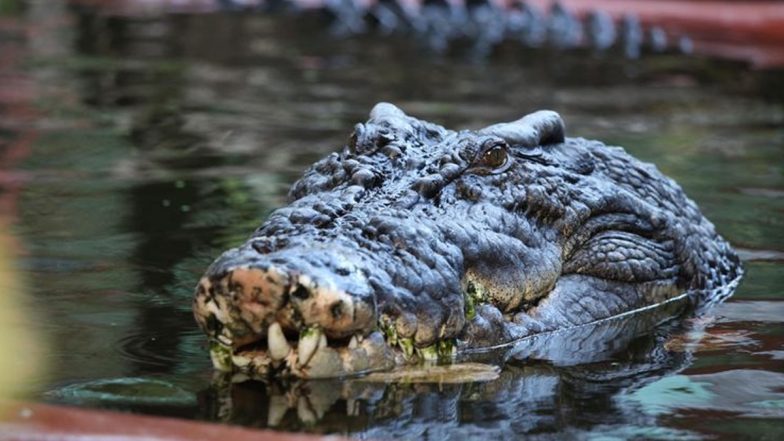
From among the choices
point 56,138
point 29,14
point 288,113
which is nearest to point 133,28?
point 29,14

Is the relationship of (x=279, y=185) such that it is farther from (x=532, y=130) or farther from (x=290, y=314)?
(x=290, y=314)

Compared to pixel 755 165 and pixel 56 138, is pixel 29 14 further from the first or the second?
pixel 755 165

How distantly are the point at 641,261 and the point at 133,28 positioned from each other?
11497mm

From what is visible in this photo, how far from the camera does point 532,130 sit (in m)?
5.06

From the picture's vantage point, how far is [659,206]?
17.9 ft

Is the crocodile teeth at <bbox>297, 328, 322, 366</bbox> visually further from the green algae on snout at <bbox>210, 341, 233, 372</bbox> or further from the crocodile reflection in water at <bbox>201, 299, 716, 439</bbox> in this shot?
the green algae on snout at <bbox>210, 341, 233, 372</bbox>

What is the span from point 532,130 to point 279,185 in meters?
2.61

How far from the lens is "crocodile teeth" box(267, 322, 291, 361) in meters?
3.82

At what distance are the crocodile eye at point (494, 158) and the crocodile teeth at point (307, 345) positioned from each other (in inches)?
43.9

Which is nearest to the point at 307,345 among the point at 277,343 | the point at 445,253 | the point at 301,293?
the point at 277,343

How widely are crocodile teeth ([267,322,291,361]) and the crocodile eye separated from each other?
3.68ft

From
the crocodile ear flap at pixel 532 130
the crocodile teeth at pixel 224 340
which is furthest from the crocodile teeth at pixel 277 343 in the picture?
the crocodile ear flap at pixel 532 130

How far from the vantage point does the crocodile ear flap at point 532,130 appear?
4941 millimetres

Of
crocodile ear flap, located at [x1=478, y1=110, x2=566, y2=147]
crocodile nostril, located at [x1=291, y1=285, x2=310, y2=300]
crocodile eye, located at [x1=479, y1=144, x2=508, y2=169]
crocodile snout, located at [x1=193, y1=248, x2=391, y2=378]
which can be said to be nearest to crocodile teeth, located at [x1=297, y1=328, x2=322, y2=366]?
crocodile snout, located at [x1=193, y1=248, x2=391, y2=378]
